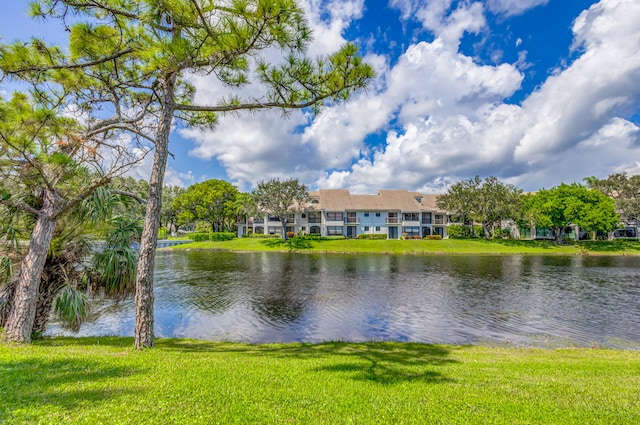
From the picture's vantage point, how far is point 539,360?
277 inches

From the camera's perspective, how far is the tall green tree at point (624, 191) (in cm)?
4641

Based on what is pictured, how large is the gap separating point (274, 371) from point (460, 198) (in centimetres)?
4862

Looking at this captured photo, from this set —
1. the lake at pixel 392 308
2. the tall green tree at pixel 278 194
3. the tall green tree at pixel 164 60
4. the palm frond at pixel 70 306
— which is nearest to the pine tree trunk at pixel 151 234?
the tall green tree at pixel 164 60

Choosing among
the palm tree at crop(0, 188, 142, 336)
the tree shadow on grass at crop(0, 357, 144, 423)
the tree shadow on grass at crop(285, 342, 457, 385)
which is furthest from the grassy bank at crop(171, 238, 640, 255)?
the tree shadow on grass at crop(0, 357, 144, 423)

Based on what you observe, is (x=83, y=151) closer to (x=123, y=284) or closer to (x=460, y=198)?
(x=123, y=284)

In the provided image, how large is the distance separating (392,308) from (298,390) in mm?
10350

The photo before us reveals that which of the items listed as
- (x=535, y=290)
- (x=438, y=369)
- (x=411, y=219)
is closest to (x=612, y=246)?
(x=411, y=219)

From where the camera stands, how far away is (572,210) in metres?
42.6

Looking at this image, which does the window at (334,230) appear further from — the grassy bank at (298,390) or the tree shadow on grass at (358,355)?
the grassy bank at (298,390)

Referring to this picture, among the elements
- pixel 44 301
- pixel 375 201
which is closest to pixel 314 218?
pixel 375 201

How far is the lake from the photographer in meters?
10.3

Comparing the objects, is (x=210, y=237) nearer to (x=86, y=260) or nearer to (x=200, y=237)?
(x=200, y=237)

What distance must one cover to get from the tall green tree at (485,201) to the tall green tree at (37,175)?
4872cm

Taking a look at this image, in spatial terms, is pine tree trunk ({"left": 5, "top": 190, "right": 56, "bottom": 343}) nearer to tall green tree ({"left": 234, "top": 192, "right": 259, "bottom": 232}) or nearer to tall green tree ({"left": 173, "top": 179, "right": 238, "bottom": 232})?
tall green tree ({"left": 234, "top": 192, "right": 259, "bottom": 232})
